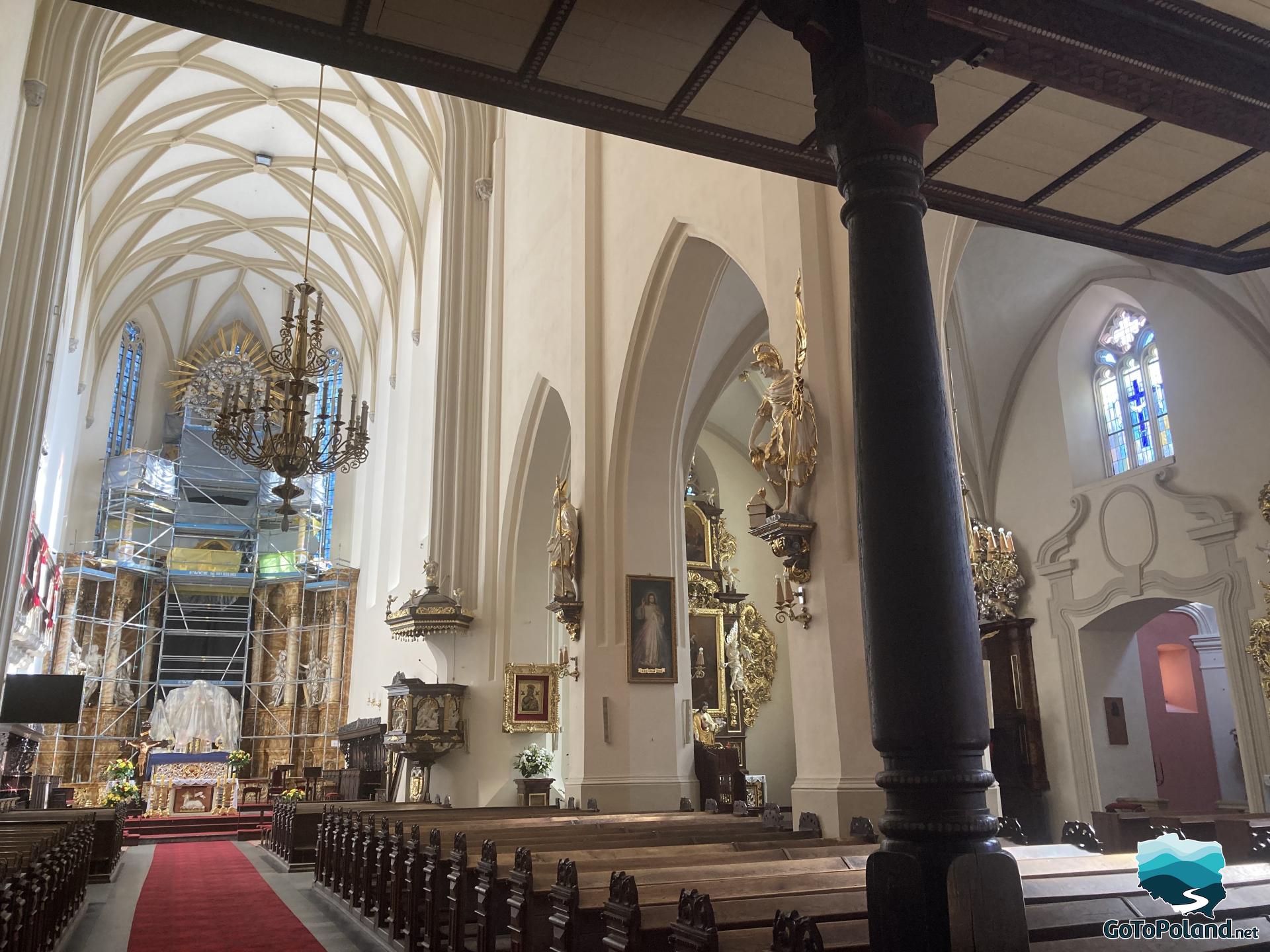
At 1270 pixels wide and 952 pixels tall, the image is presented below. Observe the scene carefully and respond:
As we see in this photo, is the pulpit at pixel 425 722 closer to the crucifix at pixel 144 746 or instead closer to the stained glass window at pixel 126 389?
the crucifix at pixel 144 746

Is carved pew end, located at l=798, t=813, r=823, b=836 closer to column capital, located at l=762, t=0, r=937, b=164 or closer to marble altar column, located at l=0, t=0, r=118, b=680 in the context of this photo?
column capital, located at l=762, t=0, r=937, b=164

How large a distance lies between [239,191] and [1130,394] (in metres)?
20.0

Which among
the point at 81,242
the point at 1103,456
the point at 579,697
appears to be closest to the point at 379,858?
the point at 579,697

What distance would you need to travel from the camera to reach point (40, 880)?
4.86 m

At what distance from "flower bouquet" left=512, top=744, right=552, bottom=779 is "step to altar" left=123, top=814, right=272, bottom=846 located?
567 cm

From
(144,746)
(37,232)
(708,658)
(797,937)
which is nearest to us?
(797,937)

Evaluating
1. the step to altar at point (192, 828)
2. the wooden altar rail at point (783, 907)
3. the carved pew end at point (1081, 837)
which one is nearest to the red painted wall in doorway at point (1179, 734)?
the carved pew end at point (1081, 837)

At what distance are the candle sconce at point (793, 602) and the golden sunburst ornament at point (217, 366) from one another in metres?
21.6

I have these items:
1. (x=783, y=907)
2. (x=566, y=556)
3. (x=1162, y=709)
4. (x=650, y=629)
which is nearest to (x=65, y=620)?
(x=566, y=556)

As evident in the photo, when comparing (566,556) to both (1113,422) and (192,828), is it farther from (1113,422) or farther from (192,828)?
(192,828)

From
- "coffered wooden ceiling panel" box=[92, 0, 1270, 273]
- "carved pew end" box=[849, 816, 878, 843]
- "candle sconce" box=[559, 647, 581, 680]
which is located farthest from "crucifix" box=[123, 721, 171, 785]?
"coffered wooden ceiling panel" box=[92, 0, 1270, 273]

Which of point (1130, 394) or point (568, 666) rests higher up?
point (1130, 394)

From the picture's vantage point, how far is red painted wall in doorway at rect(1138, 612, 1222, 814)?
1334cm

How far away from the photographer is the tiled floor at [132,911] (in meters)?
6.43
